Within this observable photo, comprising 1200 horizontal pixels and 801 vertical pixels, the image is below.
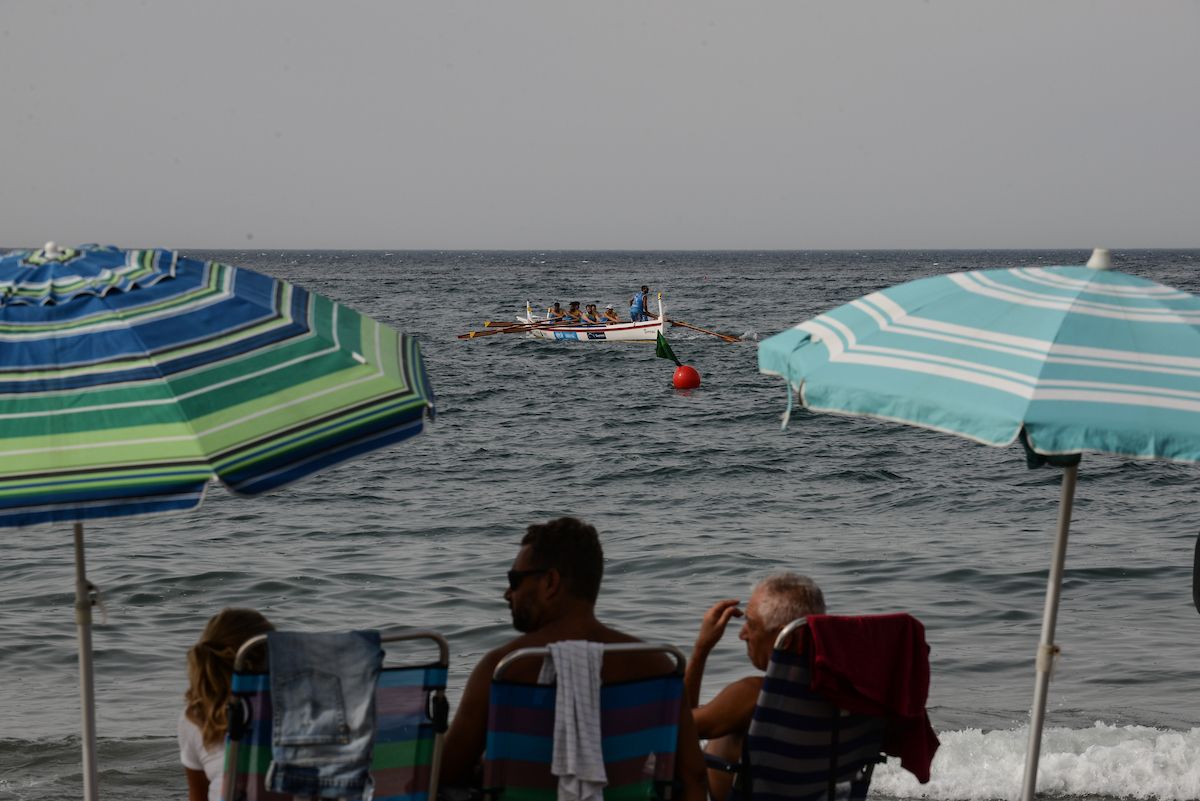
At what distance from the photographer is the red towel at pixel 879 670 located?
148 inches

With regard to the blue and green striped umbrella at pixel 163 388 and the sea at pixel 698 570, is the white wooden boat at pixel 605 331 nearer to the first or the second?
the sea at pixel 698 570

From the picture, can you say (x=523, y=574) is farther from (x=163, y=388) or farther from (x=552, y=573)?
(x=163, y=388)

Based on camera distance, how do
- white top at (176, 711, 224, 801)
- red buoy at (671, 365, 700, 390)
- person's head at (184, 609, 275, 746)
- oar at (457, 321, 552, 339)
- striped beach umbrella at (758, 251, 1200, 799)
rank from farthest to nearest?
oar at (457, 321, 552, 339)
red buoy at (671, 365, 700, 390)
white top at (176, 711, 224, 801)
person's head at (184, 609, 275, 746)
striped beach umbrella at (758, 251, 1200, 799)

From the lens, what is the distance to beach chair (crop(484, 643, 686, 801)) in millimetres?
3518

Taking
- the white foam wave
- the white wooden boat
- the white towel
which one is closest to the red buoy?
the white wooden boat

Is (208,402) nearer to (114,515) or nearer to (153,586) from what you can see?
(114,515)

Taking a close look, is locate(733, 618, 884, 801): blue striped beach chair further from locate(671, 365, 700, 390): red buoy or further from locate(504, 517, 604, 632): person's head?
locate(671, 365, 700, 390): red buoy

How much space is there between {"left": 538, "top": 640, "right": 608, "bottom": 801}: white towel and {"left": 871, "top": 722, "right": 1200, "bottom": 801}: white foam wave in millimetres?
3520

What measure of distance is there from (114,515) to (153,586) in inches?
319

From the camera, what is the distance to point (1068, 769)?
22.1 feet

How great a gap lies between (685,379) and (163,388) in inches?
975

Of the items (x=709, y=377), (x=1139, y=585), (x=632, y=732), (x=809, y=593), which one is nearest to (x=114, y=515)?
(x=632, y=732)

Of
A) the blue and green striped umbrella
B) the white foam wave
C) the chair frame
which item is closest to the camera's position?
the blue and green striped umbrella

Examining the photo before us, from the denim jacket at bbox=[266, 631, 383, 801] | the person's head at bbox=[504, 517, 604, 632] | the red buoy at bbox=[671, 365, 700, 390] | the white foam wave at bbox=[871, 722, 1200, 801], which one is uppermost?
the person's head at bbox=[504, 517, 604, 632]
